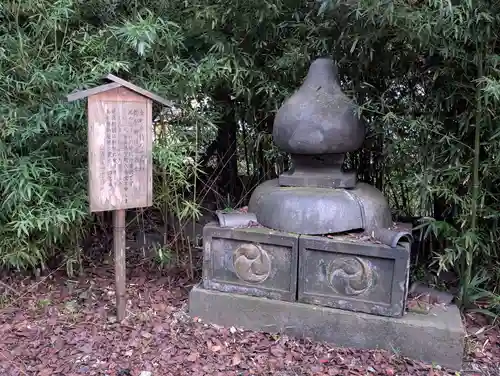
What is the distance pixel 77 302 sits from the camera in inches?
128

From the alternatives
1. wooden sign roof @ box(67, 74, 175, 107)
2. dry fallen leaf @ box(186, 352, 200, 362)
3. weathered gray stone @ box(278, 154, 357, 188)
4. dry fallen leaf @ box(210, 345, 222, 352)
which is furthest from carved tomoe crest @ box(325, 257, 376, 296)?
wooden sign roof @ box(67, 74, 175, 107)

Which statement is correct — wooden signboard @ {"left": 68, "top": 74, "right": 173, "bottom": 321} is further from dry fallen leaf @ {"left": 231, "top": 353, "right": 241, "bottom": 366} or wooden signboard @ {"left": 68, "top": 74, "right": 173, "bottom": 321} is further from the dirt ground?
dry fallen leaf @ {"left": 231, "top": 353, "right": 241, "bottom": 366}

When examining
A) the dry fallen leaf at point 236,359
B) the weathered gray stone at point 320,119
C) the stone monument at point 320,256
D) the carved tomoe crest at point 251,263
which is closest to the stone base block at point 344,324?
the stone monument at point 320,256

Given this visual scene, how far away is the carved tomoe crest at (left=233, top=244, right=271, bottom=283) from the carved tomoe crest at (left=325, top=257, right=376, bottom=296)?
0.39 meters

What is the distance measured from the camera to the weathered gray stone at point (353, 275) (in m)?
2.53

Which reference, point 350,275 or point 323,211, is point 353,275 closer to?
point 350,275

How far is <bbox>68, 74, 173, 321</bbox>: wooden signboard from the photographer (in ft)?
8.37

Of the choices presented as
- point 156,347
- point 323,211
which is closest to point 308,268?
point 323,211

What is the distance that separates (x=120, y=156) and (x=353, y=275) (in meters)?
1.54

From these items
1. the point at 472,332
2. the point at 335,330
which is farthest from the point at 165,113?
the point at 472,332

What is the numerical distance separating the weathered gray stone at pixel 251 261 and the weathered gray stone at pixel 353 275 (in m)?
0.09

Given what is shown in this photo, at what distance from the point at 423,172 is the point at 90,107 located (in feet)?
6.59

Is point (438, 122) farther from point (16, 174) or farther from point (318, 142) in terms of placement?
point (16, 174)

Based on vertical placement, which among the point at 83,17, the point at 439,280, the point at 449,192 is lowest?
the point at 439,280
